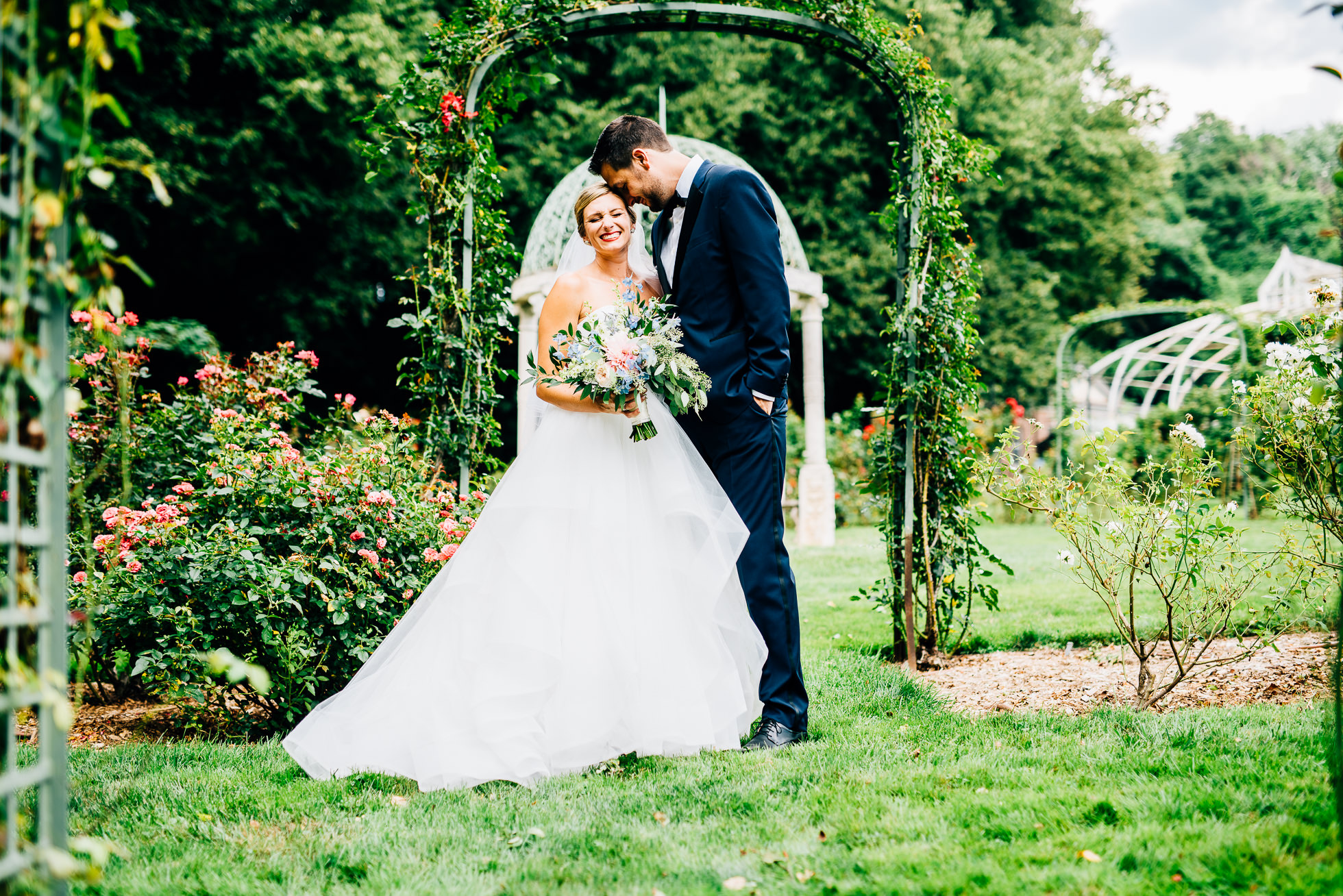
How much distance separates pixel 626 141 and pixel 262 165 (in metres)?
11.4

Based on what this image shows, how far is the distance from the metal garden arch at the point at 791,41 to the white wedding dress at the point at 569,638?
1.50 metres

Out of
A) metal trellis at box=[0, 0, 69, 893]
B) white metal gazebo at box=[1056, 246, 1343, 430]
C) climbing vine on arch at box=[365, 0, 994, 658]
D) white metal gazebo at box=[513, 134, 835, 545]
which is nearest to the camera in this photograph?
metal trellis at box=[0, 0, 69, 893]

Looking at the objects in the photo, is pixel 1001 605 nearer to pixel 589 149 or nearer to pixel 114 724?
pixel 114 724

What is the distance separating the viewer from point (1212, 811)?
2453 mm

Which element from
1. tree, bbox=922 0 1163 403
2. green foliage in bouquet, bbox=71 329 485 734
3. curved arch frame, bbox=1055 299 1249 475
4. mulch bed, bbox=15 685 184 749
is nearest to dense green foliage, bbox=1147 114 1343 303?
tree, bbox=922 0 1163 403

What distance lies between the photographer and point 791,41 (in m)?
4.79

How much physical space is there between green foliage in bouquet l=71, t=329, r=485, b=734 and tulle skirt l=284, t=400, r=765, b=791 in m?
0.54

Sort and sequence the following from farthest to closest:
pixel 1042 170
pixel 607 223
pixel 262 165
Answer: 1. pixel 1042 170
2. pixel 262 165
3. pixel 607 223

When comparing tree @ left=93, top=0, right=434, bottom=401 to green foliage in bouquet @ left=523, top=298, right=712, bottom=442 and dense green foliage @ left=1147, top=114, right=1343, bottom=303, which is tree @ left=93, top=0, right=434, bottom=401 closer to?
green foliage in bouquet @ left=523, top=298, right=712, bottom=442

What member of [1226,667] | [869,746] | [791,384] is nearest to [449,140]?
[869,746]

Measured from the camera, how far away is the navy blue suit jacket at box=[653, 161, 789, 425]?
3.21m

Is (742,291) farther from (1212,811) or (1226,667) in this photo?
(1226,667)

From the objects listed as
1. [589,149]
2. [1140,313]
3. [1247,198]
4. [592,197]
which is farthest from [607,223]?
[1247,198]

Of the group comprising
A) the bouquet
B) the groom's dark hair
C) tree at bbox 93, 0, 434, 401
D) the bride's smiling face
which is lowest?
the bouquet
